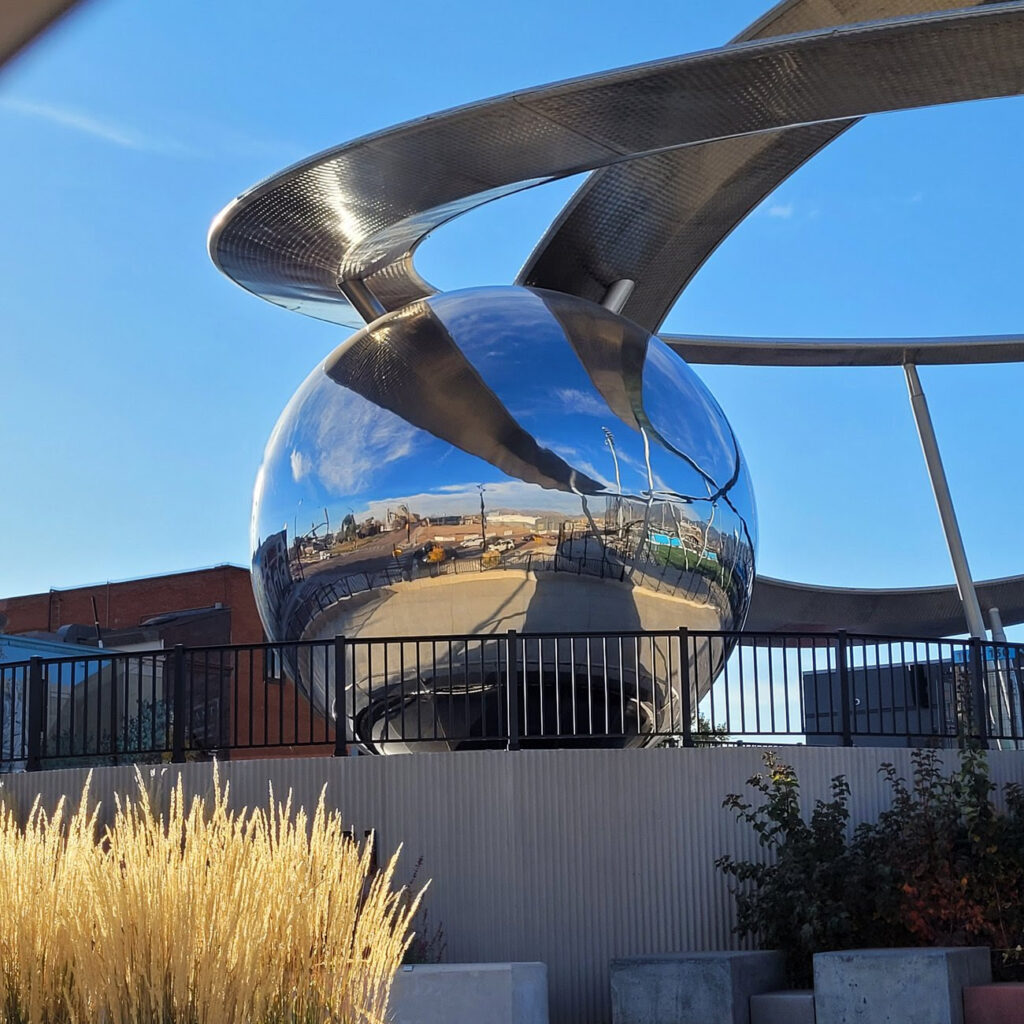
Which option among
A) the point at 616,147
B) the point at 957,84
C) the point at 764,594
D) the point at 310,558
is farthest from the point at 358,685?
the point at 764,594

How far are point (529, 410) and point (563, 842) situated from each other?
3.24m

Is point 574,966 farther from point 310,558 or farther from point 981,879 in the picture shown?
point 310,558

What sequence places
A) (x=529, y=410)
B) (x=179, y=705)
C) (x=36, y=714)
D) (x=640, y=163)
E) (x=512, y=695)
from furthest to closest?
(x=640, y=163) → (x=36, y=714) → (x=529, y=410) → (x=179, y=705) → (x=512, y=695)

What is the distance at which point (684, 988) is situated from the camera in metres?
8.88

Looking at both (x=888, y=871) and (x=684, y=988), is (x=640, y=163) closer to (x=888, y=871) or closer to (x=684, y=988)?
(x=888, y=871)

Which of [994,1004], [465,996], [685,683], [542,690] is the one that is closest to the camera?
[465,996]

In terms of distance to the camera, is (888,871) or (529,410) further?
(529,410)

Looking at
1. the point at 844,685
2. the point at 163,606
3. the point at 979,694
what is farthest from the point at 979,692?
the point at 163,606

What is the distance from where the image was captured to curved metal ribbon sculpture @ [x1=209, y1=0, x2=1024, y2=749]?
430 inches

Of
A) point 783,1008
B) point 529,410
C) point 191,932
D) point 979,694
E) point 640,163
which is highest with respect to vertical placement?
point 640,163

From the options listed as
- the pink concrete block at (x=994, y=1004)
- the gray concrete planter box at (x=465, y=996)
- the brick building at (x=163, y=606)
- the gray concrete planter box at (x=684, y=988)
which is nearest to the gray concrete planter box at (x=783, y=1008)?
the gray concrete planter box at (x=684, y=988)

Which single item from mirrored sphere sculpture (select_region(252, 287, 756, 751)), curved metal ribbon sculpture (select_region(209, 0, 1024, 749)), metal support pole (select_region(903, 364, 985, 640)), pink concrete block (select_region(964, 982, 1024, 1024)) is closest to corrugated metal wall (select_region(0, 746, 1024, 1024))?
mirrored sphere sculpture (select_region(252, 287, 756, 751))

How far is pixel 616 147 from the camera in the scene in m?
11.7

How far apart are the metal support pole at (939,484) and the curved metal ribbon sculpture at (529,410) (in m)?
6.82
